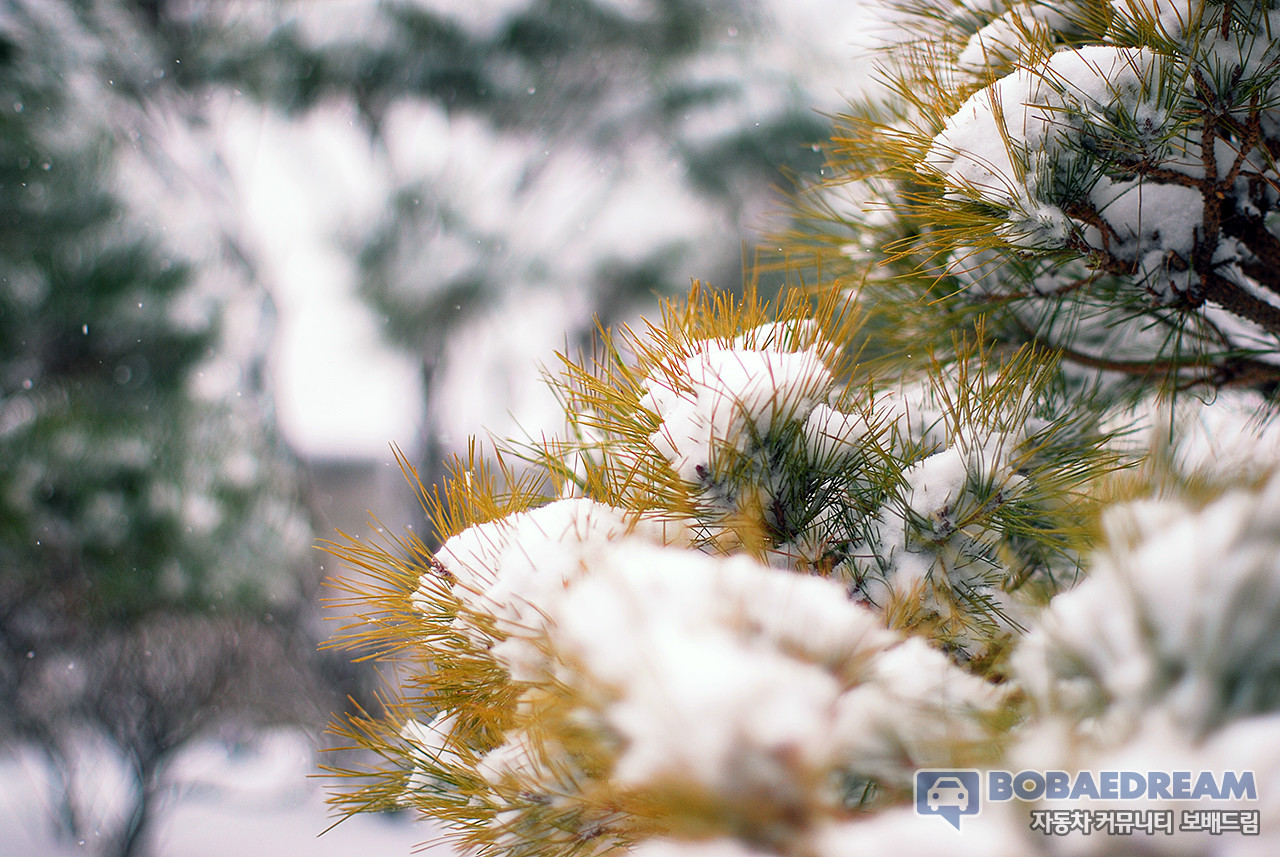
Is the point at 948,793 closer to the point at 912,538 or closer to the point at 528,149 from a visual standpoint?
the point at 912,538

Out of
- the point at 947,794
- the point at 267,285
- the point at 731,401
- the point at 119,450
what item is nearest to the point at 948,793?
the point at 947,794

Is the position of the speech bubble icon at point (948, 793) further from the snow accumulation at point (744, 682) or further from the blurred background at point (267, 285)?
the blurred background at point (267, 285)

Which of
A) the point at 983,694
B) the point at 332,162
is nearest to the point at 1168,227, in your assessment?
the point at 983,694

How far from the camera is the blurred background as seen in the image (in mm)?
1803

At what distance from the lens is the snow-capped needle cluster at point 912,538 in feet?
0.51

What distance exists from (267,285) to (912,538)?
2278 mm

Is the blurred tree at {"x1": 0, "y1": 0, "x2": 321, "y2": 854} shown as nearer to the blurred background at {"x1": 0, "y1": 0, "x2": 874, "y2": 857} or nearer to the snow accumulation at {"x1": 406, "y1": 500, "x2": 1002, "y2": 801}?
the blurred background at {"x1": 0, "y1": 0, "x2": 874, "y2": 857}

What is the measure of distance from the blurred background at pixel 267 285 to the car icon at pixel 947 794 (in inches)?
60.6

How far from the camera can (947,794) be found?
170 mm

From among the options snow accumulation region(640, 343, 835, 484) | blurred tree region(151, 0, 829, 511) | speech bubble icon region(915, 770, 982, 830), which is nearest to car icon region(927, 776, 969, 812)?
speech bubble icon region(915, 770, 982, 830)

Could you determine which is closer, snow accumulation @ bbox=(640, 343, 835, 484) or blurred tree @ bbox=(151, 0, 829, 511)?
snow accumulation @ bbox=(640, 343, 835, 484)

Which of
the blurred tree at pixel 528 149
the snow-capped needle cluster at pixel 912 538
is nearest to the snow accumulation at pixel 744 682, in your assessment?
the snow-capped needle cluster at pixel 912 538

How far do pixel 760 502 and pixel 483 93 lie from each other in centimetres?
232

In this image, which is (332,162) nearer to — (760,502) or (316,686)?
(316,686)
